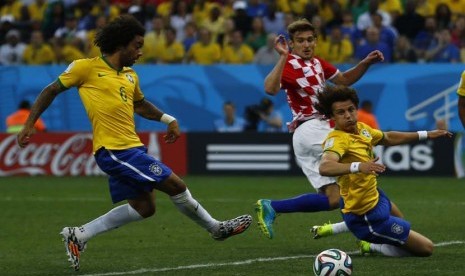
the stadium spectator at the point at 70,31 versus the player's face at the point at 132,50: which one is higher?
the player's face at the point at 132,50

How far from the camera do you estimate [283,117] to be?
23.8 metres

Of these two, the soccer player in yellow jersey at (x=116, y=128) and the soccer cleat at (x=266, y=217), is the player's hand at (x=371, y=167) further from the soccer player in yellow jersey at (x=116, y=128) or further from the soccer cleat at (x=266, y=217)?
the soccer cleat at (x=266, y=217)

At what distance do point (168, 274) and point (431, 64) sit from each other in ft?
47.8

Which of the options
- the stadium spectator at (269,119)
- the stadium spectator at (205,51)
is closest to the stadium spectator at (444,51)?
the stadium spectator at (269,119)

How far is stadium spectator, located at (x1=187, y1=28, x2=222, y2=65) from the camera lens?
24.4 m

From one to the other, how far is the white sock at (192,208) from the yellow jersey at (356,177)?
1.29 m

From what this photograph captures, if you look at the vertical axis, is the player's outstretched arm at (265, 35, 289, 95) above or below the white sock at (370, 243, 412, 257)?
above

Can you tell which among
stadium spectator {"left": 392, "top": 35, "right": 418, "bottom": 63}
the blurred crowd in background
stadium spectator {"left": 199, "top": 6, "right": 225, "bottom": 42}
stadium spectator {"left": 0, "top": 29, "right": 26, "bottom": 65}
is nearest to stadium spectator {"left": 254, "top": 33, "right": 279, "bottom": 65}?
the blurred crowd in background

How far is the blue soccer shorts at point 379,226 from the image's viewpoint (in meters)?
9.60

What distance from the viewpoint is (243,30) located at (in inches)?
994

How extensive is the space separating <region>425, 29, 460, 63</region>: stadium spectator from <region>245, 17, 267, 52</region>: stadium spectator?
3566 mm

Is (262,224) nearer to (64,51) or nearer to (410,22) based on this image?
(410,22)

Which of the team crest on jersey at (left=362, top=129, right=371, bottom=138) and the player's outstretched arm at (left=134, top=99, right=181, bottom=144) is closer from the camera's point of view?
the team crest on jersey at (left=362, top=129, right=371, bottom=138)

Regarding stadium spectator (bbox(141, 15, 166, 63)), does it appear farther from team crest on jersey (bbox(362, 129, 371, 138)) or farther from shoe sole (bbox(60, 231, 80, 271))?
team crest on jersey (bbox(362, 129, 371, 138))
